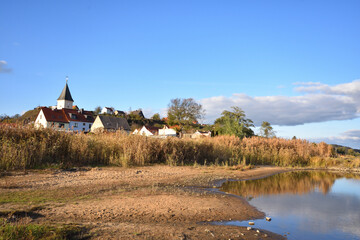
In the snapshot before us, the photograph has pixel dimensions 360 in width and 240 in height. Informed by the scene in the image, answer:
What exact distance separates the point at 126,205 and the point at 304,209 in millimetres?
4844

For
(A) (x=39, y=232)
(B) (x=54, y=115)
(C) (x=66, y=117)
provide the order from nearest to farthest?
(A) (x=39, y=232)
(B) (x=54, y=115)
(C) (x=66, y=117)

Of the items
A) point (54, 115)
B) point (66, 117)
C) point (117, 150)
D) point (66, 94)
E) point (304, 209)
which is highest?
point (66, 94)

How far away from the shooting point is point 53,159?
40.0 feet

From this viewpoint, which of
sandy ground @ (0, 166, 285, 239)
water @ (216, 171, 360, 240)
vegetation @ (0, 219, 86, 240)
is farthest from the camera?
water @ (216, 171, 360, 240)

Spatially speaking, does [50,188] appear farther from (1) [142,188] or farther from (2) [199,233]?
(2) [199,233]

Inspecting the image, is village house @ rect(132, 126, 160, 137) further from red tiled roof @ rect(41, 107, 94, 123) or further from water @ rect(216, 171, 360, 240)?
red tiled roof @ rect(41, 107, 94, 123)

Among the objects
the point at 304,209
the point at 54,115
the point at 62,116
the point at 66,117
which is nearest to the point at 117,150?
the point at 304,209

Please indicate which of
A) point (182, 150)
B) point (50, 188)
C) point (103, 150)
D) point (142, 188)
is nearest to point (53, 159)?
point (103, 150)

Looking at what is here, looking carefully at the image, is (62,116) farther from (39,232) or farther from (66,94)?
(39,232)

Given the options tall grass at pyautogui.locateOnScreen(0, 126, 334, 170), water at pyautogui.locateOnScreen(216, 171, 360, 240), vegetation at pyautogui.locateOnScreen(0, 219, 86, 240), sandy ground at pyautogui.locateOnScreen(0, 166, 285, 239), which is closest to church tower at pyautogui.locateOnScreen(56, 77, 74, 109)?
tall grass at pyautogui.locateOnScreen(0, 126, 334, 170)

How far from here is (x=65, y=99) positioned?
92.1 metres

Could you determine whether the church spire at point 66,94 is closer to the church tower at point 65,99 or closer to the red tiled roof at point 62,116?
the church tower at point 65,99

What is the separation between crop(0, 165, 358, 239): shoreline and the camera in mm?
4941

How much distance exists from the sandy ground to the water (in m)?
0.54
